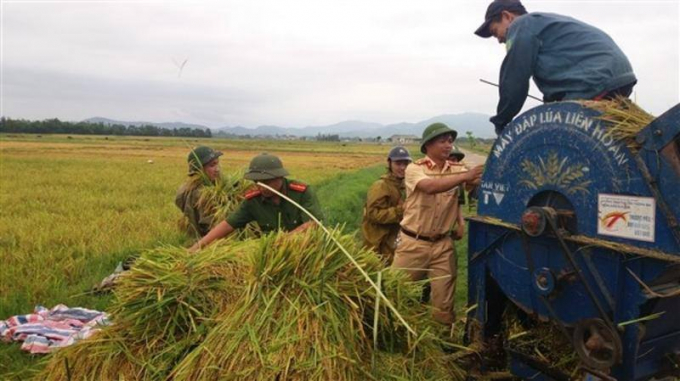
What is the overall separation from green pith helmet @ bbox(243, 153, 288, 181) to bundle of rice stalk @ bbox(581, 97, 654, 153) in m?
2.70

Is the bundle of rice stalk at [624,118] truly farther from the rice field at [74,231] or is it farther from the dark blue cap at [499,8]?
the rice field at [74,231]

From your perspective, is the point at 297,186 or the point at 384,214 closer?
the point at 297,186

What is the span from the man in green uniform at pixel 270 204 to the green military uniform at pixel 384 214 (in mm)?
1250

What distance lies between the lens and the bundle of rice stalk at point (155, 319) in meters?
3.44

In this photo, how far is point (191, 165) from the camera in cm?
769

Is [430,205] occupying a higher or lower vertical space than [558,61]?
lower

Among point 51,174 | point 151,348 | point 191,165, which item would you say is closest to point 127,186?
point 51,174

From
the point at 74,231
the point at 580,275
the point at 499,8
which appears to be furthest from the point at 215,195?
the point at 580,275

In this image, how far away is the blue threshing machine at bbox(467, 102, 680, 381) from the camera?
2.76 meters

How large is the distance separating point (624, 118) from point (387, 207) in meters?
3.68

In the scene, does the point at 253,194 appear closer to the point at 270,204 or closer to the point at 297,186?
the point at 270,204

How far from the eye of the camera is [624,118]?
294 cm

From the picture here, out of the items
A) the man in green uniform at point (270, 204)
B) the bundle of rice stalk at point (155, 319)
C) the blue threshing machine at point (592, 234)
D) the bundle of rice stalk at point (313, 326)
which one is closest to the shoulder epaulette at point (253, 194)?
the man in green uniform at point (270, 204)

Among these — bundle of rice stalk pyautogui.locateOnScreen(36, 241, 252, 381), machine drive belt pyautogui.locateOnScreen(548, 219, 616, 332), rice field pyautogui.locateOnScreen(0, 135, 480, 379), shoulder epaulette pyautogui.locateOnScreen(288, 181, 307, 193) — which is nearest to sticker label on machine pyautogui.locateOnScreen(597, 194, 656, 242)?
machine drive belt pyautogui.locateOnScreen(548, 219, 616, 332)
